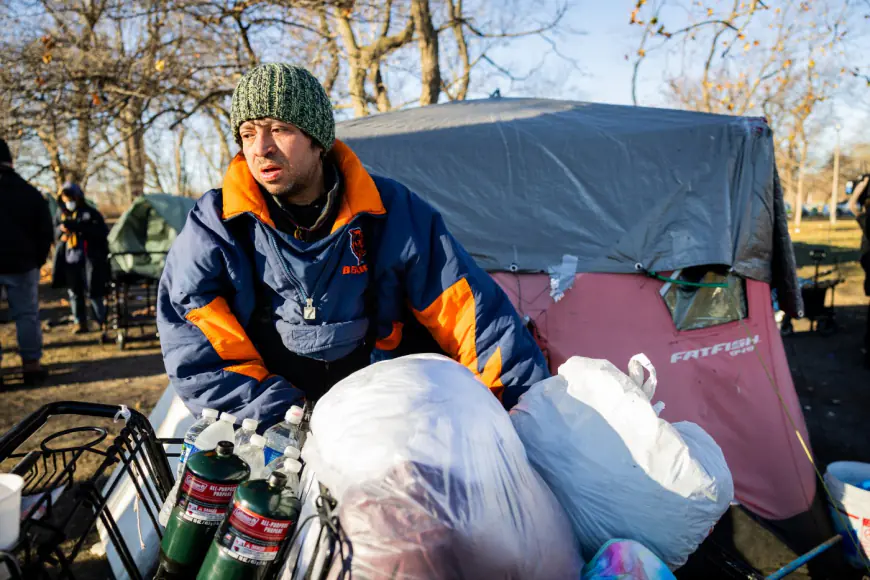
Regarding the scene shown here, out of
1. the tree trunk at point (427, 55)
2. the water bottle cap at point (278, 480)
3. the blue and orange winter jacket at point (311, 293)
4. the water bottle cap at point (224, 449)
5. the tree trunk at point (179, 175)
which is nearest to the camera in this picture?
the water bottle cap at point (278, 480)

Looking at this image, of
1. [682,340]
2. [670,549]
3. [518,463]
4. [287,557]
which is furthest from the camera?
[682,340]

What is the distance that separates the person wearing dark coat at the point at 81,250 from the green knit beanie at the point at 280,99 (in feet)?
19.6

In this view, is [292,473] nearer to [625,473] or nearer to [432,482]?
[432,482]

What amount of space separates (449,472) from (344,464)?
202 millimetres

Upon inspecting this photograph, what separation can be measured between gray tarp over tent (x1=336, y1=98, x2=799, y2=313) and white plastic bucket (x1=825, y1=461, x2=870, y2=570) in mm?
1037

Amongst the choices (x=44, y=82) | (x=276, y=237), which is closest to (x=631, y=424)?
(x=276, y=237)

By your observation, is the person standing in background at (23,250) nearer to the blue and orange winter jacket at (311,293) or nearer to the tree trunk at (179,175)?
the blue and orange winter jacket at (311,293)

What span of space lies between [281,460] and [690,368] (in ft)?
8.70

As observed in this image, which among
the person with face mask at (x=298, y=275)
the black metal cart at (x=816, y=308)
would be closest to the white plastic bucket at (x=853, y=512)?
the person with face mask at (x=298, y=275)

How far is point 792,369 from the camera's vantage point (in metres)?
6.05

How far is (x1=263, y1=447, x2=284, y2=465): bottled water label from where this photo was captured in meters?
1.52

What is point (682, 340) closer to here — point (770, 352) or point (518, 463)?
point (770, 352)

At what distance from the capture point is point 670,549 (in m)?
1.37

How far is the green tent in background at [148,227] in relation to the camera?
28.5 ft
